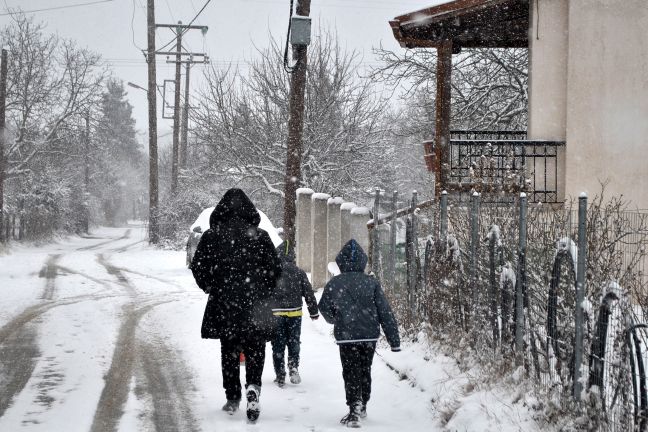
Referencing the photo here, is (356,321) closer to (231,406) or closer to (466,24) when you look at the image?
(231,406)

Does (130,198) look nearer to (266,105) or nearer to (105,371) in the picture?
(266,105)

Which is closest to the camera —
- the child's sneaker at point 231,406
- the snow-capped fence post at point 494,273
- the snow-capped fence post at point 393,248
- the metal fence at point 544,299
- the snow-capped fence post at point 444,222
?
the metal fence at point 544,299

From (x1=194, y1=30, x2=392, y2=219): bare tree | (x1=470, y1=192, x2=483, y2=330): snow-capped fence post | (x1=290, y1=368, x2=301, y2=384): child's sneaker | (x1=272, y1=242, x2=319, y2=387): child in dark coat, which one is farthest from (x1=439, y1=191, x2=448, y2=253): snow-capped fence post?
(x1=194, y1=30, x2=392, y2=219): bare tree

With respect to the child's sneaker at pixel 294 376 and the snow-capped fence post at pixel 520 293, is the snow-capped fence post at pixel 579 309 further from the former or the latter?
the child's sneaker at pixel 294 376

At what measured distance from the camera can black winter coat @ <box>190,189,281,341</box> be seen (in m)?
6.75

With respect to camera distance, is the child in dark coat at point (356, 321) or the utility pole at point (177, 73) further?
the utility pole at point (177, 73)

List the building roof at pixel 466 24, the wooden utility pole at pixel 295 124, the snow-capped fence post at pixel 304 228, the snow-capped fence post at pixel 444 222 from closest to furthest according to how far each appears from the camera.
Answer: the snow-capped fence post at pixel 444 222 < the building roof at pixel 466 24 < the wooden utility pole at pixel 295 124 < the snow-capped fence post at pixel 304 228

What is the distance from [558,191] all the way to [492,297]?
22.6 feet

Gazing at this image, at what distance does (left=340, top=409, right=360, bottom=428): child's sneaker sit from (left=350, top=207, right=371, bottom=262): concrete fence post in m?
6.67

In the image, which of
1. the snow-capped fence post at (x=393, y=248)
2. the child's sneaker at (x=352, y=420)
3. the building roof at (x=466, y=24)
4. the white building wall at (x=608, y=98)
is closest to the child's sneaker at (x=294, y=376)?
the child's sneaker at (x=352, y=420)

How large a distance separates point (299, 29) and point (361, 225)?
3702 mm

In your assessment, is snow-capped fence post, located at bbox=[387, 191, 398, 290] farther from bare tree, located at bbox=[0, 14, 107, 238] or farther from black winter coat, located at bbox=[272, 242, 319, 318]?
bare tree, located at bbox=[0, 14, 107, 238]

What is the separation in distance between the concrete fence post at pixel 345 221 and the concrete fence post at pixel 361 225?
29 cm

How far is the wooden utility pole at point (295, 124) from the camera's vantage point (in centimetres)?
1472
